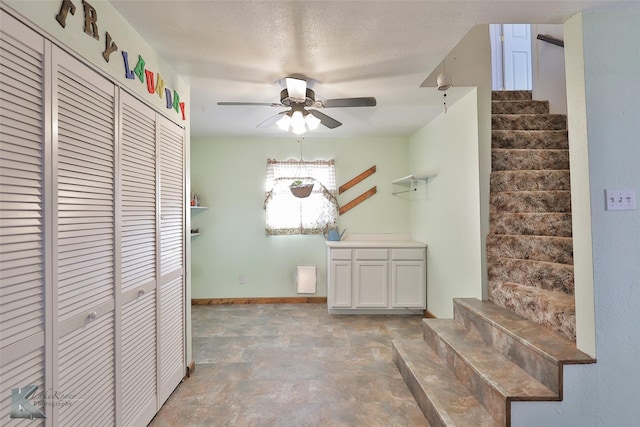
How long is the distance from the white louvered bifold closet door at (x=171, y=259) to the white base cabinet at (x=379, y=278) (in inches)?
76.1

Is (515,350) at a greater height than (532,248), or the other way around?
(532,248)

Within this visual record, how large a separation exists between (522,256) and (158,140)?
9.29ft

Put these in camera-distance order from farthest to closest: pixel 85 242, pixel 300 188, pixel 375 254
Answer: pixel 375 254 < pixel 300 188 < pixel 85 242

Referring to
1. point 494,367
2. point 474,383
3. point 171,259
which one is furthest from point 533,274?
point 171,259

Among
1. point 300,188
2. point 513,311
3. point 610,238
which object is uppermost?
point 300,188

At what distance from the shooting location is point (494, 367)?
185 centimetres

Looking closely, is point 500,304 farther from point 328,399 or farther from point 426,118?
point 426,118

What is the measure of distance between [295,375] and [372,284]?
164 cm

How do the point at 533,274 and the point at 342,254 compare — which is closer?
the point at 533,274

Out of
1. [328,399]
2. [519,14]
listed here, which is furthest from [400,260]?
[519,14]

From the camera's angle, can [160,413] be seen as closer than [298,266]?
Yes

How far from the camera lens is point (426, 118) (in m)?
3.54

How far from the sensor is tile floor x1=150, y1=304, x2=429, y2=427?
2.00m

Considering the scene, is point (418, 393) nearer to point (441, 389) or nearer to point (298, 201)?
point (441, 389)
